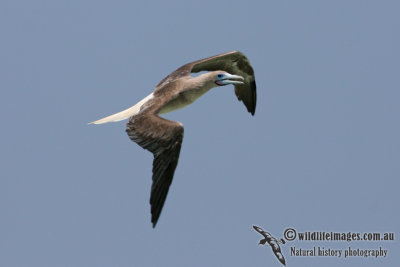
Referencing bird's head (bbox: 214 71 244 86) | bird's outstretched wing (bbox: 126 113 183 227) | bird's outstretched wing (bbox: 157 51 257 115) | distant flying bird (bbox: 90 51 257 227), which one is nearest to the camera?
bird's outstretched wing (bbox: 126 113 183 227)

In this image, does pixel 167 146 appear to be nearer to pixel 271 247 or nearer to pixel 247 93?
pixel 271 247

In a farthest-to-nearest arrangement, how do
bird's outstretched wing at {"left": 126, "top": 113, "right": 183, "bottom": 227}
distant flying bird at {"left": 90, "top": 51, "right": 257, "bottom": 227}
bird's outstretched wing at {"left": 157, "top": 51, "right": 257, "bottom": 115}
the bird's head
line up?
bird's outstretched wing at {"left": 157, "top": 51, "right": 257, "bottom": 115} → the bird's head → distant flying bird at {"left": 90, "top": 51, "right": 257, "bottom": 227} → bird's outstretched wing at {"left": 126, "top": 113, "right": 183, "bottom": 227}

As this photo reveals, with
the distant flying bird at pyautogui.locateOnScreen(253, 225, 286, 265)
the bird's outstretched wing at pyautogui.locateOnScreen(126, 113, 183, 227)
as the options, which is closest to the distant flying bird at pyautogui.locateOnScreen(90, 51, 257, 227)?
the bird's outstretched wing at pyautogui.locateOnScreen(126, 113, 183, 227)

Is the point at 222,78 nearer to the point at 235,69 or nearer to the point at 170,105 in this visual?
the point at 170,105

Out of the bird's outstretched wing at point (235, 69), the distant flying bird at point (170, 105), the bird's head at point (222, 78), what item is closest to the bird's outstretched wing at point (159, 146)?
the distant flying bird at point (170, 105)

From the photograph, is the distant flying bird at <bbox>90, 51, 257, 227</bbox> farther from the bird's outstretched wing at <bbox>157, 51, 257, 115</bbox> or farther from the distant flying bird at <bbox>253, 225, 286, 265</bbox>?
the distant flying bird at <bbox>253, 225, 286, 265</bbox>

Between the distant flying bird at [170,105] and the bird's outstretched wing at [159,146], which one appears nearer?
the bird's outstretched wing at [159,146]

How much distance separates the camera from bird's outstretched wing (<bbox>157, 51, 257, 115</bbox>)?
48.5 feet

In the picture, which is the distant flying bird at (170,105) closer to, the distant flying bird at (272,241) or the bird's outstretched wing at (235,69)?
the bird's outstretched wing at (235,69)

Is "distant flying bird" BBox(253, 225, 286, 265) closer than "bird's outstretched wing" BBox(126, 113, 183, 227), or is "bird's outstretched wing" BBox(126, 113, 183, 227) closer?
"bird's outstretched wing" BBox(126, 113, 183, 227)

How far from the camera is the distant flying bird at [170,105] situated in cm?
1197

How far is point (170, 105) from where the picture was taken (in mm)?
13562

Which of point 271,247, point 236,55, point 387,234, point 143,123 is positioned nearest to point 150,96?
point 143,123

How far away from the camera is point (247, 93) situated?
1688 centimetres
